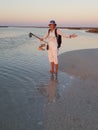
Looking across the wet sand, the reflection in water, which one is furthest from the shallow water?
the wet sand

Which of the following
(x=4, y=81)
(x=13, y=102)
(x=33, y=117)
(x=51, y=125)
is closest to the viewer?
(x=51, y=125)

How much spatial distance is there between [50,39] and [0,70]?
244 centimetres

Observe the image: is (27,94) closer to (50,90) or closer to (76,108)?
(50,90)

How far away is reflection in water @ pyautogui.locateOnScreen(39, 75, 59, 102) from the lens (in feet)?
21.7

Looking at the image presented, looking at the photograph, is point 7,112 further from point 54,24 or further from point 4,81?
point 54,24

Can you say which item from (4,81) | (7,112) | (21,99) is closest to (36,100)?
(21,99)

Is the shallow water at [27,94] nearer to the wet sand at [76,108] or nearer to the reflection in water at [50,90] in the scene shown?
the reflection in water at [50,90]

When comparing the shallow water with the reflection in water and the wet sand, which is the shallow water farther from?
the wet sand

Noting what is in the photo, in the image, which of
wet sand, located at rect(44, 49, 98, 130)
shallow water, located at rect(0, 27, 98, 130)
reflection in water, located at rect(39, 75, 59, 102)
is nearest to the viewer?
wet sand, located at rect(44, 49, 98, 130)

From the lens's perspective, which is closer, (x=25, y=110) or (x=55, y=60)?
(x=25, y=110)

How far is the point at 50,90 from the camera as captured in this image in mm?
7348

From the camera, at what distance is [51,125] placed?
4.84 metres

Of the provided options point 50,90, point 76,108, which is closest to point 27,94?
point 50,90

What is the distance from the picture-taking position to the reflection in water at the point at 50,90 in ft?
21.7
